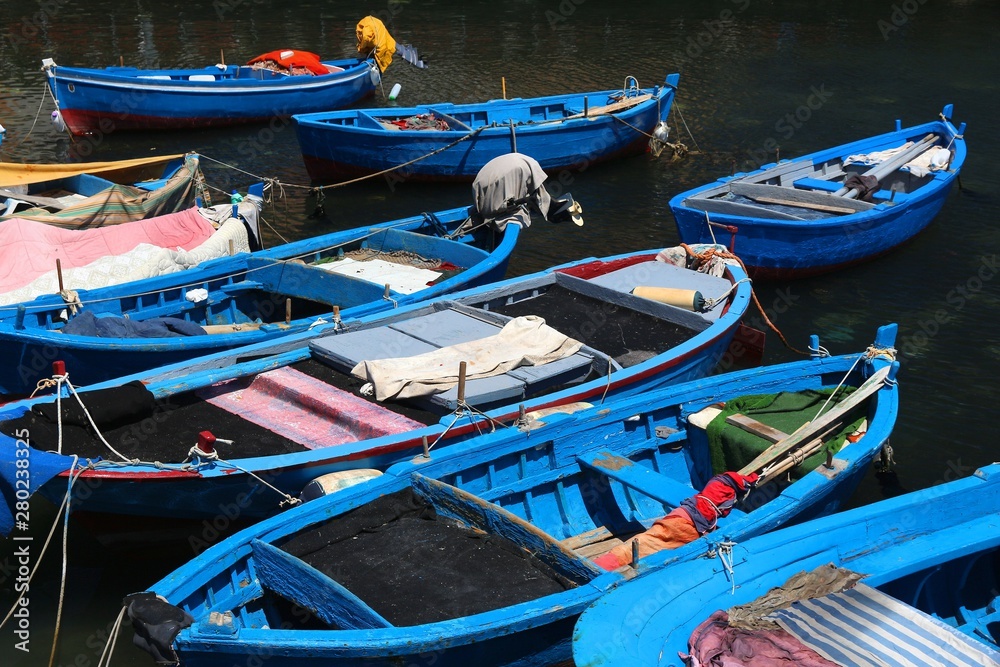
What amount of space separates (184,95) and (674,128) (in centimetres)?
1100

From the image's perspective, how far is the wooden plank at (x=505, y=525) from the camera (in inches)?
277

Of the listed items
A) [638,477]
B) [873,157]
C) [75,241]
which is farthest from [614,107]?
[638,477]

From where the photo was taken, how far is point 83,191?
16.2 metres

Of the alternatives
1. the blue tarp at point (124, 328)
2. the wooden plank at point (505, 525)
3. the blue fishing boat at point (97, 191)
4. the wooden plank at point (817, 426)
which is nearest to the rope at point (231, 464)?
the wooden plank at point (505, 525)

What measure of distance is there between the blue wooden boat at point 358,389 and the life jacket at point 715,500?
6.82 feet

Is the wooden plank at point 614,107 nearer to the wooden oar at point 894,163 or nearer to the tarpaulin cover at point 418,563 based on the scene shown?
the wooden oar at point 894,163

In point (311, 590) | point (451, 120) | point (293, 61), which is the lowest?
point (311, 590)

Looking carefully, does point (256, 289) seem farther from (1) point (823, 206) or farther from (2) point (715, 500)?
(1) point (823, 206)

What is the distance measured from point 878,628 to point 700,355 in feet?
16.2

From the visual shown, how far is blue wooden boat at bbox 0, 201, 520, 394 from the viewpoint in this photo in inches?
423

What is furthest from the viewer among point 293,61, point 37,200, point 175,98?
point 293,61

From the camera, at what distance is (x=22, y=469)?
810 centimetres

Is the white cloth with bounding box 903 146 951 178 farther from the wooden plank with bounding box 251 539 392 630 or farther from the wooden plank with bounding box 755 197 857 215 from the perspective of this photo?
the wooden plank with bounding box 251 539 392 630

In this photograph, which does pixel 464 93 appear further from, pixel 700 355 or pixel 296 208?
pixel 700 355
